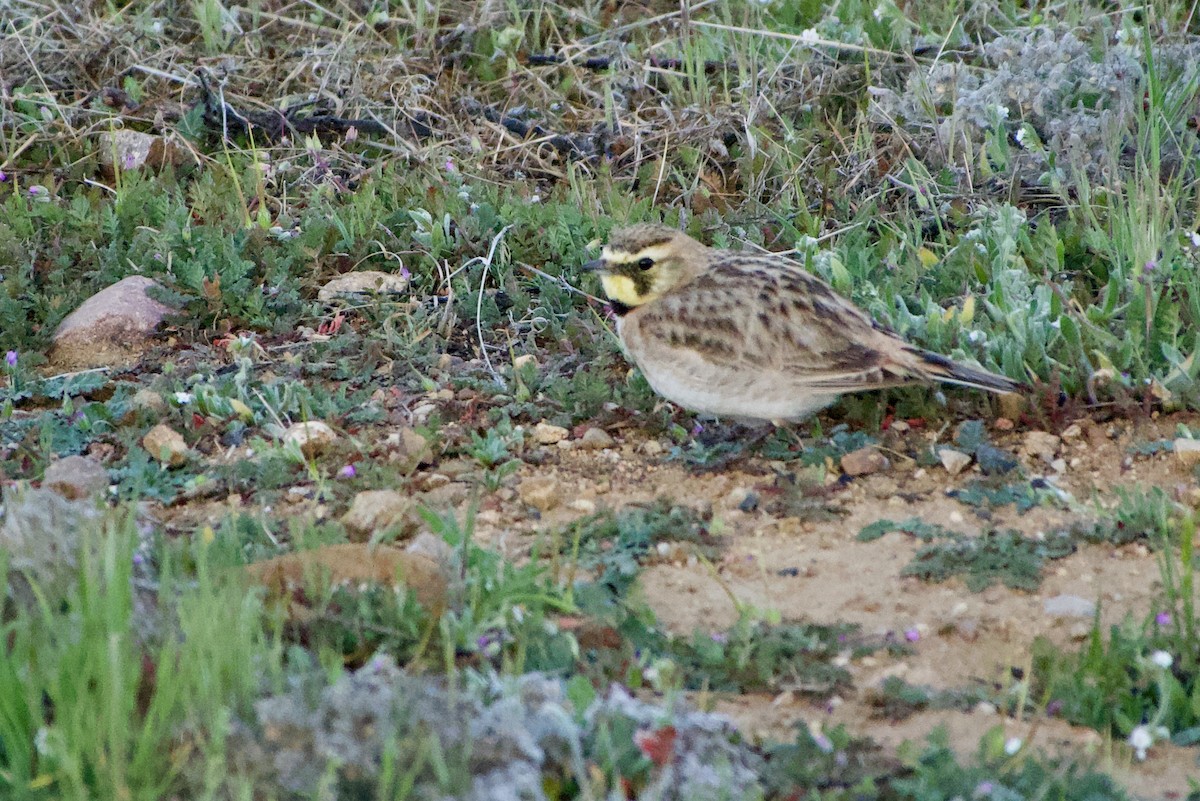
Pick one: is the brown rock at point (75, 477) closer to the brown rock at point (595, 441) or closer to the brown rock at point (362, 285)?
the brown rock at point (362, 285)

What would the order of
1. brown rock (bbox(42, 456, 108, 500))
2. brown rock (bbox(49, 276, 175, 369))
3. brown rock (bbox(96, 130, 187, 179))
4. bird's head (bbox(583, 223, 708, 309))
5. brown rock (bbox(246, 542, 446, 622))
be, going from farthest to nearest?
brown rock (bbox(96, 130, 187, 179))
brown rock (bbox(49, 276, 175, 369))
bird's head (bbox(583, 223, 708, 309))
brown rock (bbox(42, 456, 108, 500))
brown rock (bbox(246, 542, 446, 622))

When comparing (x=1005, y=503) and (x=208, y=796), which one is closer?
(x=208, y=796)

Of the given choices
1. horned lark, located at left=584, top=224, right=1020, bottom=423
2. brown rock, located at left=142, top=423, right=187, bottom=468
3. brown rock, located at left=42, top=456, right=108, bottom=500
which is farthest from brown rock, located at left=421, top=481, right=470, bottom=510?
brown rock, located at left=42, top=456, right=108, bottom=500

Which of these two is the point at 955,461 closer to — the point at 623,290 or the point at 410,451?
the point at 623,290

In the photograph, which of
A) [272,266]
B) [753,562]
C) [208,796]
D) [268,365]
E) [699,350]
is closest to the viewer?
[208,796]

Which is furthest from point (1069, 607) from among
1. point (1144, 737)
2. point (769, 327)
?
point (769, 327)

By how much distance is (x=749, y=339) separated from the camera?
5.83 meters

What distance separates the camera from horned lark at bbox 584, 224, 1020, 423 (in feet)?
18.5

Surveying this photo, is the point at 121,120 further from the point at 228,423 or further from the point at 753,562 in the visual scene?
the point at 753,562

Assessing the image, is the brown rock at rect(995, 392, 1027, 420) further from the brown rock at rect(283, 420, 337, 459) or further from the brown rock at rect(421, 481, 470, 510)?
the brown rock at rect(283, 420, 337, 459)

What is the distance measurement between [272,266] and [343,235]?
1.51 ft

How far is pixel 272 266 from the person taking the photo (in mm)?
7227

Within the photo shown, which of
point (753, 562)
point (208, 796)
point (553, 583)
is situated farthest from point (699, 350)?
point (208, 796)

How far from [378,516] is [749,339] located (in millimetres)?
1647
